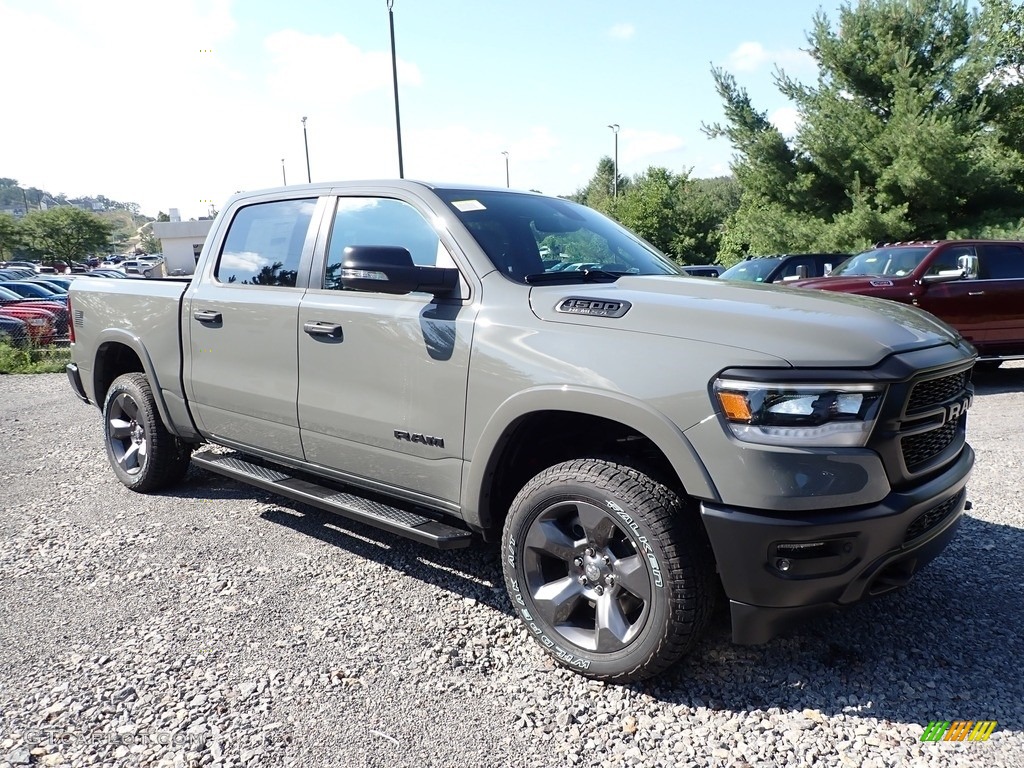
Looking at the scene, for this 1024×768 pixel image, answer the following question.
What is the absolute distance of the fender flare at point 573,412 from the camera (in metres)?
2.49

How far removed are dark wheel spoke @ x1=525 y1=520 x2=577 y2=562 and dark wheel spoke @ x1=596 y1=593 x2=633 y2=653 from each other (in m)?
0.21

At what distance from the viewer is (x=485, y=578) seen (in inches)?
150

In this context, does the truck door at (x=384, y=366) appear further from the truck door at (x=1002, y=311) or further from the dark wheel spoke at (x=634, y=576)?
the truck door at (x=1002, y=311)

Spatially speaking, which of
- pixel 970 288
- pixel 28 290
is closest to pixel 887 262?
pixel 970 288

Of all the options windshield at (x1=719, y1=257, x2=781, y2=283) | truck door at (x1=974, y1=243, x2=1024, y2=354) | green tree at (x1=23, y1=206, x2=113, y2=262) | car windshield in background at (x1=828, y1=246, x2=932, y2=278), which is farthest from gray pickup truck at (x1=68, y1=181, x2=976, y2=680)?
green tree at (x1=23, y1=206, x2=113, y2=262)

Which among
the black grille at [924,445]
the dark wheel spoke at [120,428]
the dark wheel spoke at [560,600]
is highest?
the black grille at [924,445]

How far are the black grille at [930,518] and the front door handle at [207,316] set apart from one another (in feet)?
11.6

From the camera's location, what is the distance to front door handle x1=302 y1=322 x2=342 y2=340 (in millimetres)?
3586

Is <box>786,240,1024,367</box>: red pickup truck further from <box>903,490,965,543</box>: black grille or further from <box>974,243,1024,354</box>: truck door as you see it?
<box>903,490,965,543</box>: black grille

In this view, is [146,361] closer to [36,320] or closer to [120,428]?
[120,428]

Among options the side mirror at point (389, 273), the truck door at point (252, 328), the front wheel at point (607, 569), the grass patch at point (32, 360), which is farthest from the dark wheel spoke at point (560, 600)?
the grass patch at point (32, 360)

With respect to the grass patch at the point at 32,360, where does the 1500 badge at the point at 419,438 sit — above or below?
above

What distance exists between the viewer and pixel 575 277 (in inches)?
132

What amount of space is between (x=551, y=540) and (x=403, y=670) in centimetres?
78
